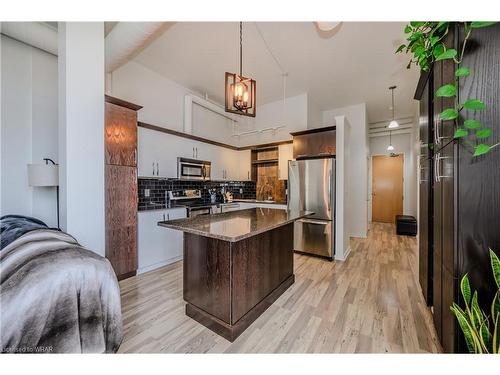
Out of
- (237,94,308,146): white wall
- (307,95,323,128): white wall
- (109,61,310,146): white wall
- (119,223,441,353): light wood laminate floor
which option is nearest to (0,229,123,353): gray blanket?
(119,223,441,353): light wood laminate floor

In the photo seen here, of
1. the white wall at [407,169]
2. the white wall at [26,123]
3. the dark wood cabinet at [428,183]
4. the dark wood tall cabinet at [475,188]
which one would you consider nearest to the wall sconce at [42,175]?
the white wall at [26,123]

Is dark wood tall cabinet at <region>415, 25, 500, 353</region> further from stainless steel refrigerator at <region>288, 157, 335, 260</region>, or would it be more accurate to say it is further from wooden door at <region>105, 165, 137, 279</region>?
wooden door at <region>105, 165, 137, 279</region>

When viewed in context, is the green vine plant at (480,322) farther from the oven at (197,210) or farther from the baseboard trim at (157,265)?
the baseboard trim at (157,265)

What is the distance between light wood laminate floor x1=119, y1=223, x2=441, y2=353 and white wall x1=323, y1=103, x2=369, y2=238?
2047 mm

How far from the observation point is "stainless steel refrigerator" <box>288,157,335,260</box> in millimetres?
3479

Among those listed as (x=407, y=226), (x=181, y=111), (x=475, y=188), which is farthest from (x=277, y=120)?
(x=407, y=226)

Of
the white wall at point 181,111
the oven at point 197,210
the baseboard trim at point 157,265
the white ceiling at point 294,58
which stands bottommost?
the baseboard trim at point 157,265

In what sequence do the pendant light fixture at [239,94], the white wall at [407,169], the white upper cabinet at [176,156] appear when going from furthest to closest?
the white wall at [407,169] < the white upper cabinet at [176,156] < the pendant light fixture at [239,94]

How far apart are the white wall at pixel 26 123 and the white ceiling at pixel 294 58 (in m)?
1.30

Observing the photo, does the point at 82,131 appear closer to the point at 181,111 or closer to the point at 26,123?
the point at 26,123

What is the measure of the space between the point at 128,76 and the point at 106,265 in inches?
124

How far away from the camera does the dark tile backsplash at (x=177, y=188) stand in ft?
11.4

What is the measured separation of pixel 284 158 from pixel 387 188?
4.66m

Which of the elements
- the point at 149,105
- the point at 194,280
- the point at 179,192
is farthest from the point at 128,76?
the point at 194,280
